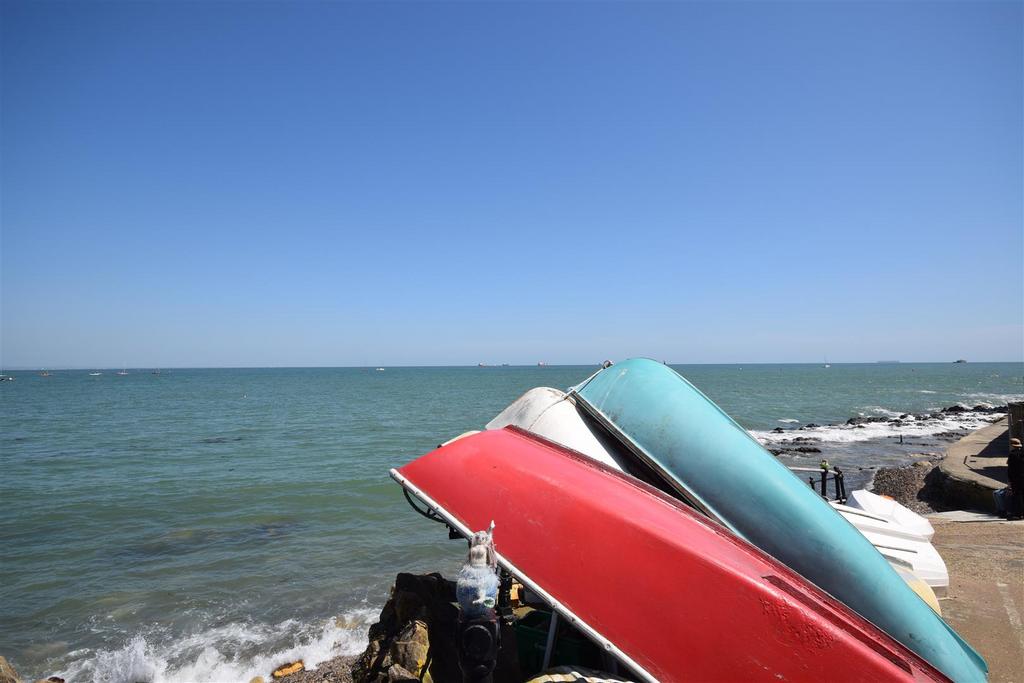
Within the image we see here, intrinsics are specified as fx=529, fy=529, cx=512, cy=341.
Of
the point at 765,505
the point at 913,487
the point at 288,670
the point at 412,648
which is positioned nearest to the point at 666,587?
the point at 765,505

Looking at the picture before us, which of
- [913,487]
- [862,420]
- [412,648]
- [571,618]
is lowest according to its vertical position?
[862,420]

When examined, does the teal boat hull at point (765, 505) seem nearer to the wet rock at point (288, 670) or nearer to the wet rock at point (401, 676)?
the wet rock at point (401, 676)

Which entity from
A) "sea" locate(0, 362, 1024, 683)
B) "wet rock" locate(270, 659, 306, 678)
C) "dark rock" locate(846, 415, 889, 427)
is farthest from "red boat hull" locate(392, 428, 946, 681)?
"dark rock" locate(846, 415, 889, 427)

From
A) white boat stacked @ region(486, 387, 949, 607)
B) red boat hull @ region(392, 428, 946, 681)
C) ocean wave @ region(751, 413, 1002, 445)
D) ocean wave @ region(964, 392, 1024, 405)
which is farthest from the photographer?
ocean wave @ region(964, 392, 1024, 405)

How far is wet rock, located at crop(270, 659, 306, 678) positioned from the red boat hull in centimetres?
369

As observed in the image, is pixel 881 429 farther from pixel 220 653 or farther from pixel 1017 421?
pixel 220 653

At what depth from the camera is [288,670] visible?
6055mm

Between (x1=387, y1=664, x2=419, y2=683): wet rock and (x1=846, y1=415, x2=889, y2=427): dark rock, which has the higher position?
(x1=387, y1=664, x2=419, y2=683): wet rock

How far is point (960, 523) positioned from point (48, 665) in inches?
501

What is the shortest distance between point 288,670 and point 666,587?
16.5ft

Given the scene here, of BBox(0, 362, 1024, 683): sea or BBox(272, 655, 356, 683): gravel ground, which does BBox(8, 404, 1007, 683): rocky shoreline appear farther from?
BBox(0, 362, 1024, 683): sea

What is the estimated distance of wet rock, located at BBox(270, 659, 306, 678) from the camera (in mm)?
5996

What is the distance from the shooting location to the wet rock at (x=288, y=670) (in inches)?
236

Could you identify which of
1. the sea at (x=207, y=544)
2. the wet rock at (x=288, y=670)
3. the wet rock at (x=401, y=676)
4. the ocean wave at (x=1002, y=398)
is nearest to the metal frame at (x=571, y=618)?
the wet rock at (x=401, y=676)
